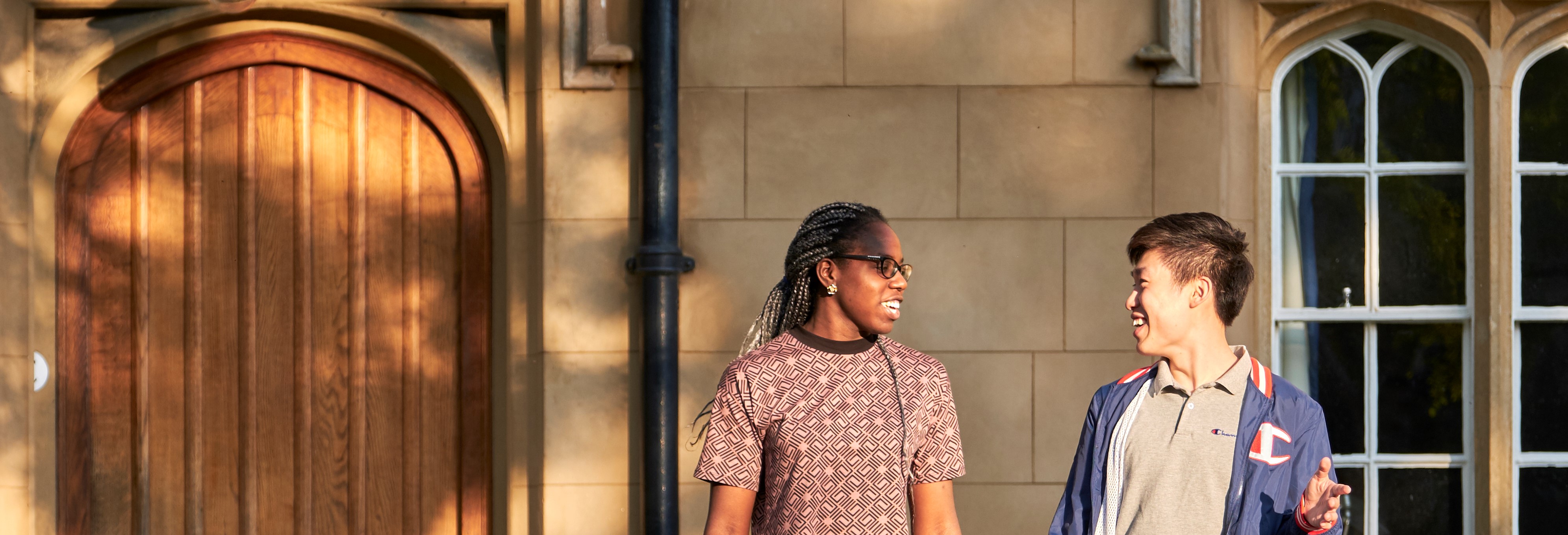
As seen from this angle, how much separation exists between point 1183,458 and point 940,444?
0.56m

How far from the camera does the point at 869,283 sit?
8.97ft

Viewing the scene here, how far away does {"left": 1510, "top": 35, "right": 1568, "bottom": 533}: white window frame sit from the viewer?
4477 millimetres

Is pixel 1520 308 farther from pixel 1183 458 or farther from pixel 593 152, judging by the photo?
pixel 593 152

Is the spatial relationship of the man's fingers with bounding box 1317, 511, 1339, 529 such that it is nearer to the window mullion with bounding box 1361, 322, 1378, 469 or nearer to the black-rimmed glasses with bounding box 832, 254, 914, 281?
the black-rimmed glasses with bounding box 832, 254, 914, 281

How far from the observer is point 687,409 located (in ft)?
14.4

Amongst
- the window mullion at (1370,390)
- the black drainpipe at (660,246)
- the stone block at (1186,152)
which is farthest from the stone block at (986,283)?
the window mullion at (1370,390)

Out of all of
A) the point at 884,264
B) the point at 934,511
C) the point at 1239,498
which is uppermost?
the point at 884,264

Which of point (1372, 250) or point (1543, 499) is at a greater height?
point (1372, 250)

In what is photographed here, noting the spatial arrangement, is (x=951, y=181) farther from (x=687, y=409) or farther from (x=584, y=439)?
(x=584, y=439)

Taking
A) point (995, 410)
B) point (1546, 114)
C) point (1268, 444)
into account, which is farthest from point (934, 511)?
point (1546, 114)

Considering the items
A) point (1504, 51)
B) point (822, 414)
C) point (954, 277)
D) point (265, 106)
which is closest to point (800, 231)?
point (822, 414)

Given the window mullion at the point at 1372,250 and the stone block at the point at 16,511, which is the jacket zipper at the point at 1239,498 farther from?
the stone block at the point at 16,511

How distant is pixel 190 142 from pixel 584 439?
1847mm

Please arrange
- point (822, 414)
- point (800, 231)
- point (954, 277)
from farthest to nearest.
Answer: point (954, 277), point (800, 231), point (822, 414)
